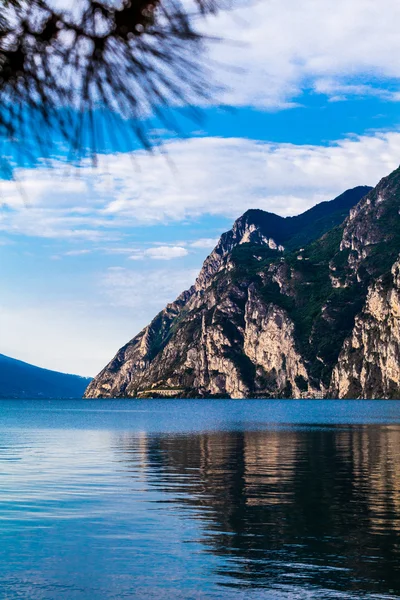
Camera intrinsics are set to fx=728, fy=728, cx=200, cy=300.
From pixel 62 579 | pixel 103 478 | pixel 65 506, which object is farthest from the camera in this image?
pixel 103 478

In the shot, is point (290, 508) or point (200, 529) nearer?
point (200, 529)

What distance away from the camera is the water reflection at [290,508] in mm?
22141

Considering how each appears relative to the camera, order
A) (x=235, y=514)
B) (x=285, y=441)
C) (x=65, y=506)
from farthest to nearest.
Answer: (x=285, y=441), (x=65, y=506), (x=235, y=514)

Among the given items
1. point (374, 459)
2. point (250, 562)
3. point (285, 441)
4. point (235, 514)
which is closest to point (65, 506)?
point (235, 514)

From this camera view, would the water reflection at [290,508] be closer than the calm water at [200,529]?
No

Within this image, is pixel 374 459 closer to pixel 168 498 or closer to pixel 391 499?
pixel 391 499

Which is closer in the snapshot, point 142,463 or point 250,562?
point 250,562

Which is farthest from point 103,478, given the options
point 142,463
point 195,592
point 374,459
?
point 195,592

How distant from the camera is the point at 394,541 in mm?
26016

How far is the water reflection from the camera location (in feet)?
72.6

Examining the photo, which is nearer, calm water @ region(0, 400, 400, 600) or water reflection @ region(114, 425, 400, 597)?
calm water @ region(0, 400, 400, 600)

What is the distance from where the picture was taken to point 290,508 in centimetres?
3425

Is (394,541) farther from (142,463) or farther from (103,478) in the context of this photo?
(142,463)

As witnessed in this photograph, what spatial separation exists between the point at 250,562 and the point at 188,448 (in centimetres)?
4923
